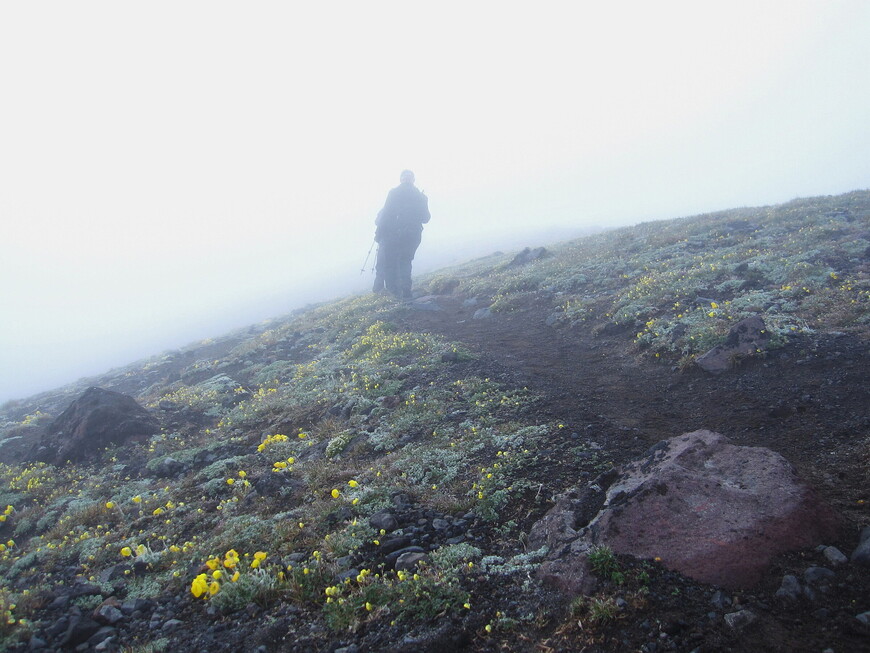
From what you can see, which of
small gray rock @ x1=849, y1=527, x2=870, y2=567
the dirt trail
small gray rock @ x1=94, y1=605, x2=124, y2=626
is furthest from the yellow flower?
small gray rock @ x1=849, y1=527, x2=870, y2=567

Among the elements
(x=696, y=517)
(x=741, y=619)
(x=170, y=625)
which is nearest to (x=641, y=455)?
(x=696, y=517)

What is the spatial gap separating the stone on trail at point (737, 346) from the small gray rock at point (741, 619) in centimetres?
680

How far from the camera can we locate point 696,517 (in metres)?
5.03

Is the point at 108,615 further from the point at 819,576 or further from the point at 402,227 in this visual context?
the point at 402,227

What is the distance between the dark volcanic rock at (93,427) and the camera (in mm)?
12531

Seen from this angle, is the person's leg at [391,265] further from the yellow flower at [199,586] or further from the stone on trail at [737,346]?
the yellow flower at [199,586]

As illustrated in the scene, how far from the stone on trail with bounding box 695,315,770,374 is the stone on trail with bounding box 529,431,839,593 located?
4249 millimetres

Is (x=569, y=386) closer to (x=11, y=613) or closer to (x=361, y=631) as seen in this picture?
(x=361, y=631)

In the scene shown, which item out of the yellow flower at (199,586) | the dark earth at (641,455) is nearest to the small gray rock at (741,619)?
the dark earth at (641,455)

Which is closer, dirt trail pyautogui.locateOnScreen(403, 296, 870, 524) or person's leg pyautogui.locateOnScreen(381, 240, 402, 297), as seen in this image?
dirt trail pyautogui.locateOnScreen(403, 296, 870, 524)

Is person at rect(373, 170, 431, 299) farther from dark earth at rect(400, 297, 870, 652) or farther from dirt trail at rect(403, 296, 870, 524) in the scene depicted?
dirt trail at rect(403, 296, 870, 524)

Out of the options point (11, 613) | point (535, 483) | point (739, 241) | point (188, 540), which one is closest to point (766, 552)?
point (535, 483)

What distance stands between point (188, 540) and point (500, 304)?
1513cm

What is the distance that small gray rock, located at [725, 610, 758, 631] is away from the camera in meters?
3.80
